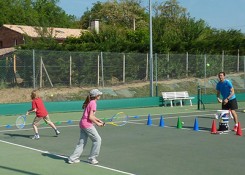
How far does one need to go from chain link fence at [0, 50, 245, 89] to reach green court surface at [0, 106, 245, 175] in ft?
23.5

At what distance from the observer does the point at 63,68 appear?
950 inches

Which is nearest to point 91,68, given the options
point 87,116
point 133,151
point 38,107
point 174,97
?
point 174,97

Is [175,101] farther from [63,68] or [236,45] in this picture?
[236,45]

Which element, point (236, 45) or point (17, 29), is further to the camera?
point (17, 29)

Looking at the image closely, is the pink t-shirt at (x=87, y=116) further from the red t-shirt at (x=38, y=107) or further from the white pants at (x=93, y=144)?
the red t-shirt at (x=38, y=107)

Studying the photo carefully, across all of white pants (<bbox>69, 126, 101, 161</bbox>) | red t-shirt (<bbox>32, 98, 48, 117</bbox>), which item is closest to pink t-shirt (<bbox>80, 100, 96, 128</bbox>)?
white pants (<bbox>69, 126, 101, 161</bbox>)

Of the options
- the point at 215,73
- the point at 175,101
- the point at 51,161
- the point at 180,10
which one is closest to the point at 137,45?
the point at 215,73

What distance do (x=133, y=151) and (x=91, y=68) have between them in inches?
586

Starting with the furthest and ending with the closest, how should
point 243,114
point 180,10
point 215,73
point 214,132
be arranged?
1. point 180,10
2. point 215,73
3. point 243,114
4. point 214,132

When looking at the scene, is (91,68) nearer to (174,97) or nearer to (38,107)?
→ (174,97)

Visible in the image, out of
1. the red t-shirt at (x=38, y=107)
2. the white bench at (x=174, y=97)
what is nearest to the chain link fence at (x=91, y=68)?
the white bench at (x=174, y=97)

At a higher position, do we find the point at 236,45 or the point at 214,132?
the point at 236,45

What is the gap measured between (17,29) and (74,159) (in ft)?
155

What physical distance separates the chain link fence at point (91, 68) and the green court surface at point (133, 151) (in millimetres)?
7154
